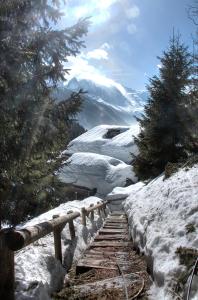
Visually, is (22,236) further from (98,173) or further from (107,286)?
(98,173)

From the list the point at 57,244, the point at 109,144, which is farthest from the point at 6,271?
the point at 109,144

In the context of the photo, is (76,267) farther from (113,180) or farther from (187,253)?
(113,180)

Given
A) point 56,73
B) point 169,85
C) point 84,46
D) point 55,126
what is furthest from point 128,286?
point 169,85

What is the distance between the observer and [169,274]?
5543 mm

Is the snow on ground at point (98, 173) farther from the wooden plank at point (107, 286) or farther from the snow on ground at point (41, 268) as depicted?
the wooden plank at point (107, 286)

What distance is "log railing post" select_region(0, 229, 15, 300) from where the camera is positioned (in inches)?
189

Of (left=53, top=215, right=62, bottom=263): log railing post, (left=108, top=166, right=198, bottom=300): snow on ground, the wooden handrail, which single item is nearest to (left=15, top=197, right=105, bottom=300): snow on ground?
(left=53, top=215, right=62, bottom=263): log railing post

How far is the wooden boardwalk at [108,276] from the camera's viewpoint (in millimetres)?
6137

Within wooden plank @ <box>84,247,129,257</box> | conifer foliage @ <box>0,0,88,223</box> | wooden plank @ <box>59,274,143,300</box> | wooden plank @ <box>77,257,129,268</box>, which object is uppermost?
conifer foliage @ <box>0,0,88,223</box>

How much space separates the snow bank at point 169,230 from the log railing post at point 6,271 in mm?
2105

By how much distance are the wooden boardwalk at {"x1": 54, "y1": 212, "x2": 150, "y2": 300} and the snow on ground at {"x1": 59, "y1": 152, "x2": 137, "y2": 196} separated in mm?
40492

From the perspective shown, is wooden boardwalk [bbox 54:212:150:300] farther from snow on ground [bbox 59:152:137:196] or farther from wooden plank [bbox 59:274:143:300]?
snow on ground [bbox 59:152:137:196]

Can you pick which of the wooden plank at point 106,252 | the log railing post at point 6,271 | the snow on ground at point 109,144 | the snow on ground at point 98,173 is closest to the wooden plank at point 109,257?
the wooden plank at point 106,252

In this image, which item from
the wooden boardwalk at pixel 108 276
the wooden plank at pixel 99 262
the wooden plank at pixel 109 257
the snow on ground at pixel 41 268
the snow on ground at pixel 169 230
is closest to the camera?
the snow on ground at pixel 41 268
